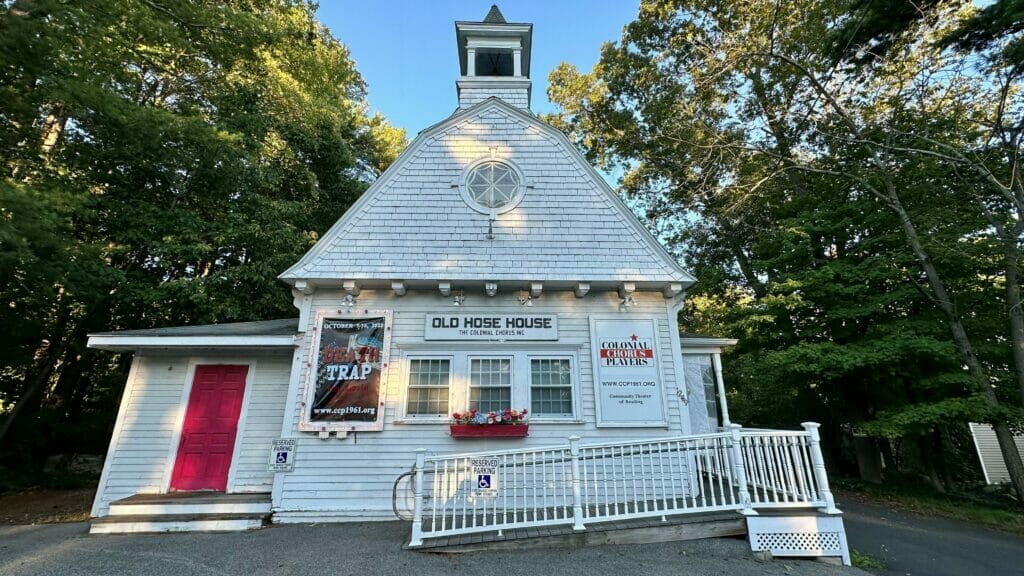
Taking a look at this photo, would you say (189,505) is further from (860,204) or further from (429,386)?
(860,204)

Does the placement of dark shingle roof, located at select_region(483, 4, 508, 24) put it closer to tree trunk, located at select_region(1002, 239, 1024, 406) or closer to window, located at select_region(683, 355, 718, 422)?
window, located at select_region(683, 355, 718, 422)

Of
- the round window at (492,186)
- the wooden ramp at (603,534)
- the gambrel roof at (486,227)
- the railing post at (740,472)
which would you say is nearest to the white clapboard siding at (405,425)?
the gambrel roof at (486,227)

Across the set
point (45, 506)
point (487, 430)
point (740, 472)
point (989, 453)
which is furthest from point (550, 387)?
point (989, 453)

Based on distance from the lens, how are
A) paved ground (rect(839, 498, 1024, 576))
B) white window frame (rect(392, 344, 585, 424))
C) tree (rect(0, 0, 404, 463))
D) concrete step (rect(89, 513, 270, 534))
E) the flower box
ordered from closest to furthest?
paved ground (rect(839, 498, 1024, 576)), concrete step (rect(89, 513, 270, 534)), the flower box, white window frame (rect(392, 344, 585, 424)), tree (rect(0, 0, 404, 463))

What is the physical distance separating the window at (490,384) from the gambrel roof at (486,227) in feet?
4.48

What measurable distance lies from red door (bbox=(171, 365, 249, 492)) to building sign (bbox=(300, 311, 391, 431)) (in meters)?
1.64

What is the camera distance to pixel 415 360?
21.1 ft

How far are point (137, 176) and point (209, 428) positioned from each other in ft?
24.5

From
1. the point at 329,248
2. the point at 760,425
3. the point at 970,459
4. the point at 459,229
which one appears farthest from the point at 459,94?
the point at 970,459

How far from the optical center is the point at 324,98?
14219mm

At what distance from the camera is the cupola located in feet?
28.8

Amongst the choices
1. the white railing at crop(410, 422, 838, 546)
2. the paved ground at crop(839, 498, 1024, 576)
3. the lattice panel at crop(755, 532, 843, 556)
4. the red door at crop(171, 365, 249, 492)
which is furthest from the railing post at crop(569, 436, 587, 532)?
the red door at crop(171, 365, 249, 492)

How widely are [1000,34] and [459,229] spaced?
10436 millimetres

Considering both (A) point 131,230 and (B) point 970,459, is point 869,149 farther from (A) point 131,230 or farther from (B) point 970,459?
(A) point 131,230
